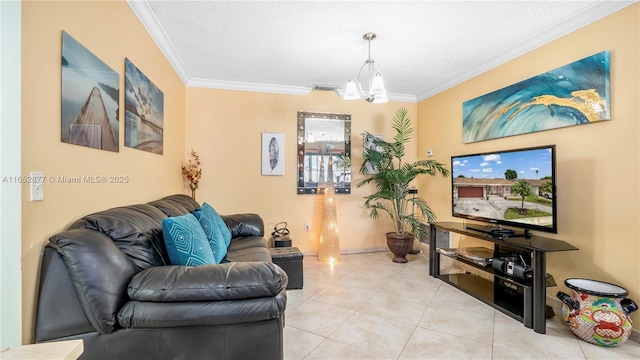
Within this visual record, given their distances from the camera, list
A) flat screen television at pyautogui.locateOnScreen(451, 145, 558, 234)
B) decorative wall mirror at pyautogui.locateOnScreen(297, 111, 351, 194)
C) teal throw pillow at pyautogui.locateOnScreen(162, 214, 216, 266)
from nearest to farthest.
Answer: teal throw pillow at pyautogui.locateOnScreen(162, 214, 216, 266) < flat screen television at pyautogui.locateOnScreen(451, 145, 558, 234) < decorative wall mirror at pyautogui.locateOnScreen(297, 111, 351, 194)

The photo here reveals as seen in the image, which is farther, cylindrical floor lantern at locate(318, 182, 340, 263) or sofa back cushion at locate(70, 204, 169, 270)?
cylindrical floor lantern at locate(318, 182, 340, 263)

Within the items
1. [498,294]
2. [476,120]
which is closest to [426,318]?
[498,294]

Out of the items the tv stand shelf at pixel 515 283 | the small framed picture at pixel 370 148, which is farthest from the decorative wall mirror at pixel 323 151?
the tv stand shelf at pixel 515 283

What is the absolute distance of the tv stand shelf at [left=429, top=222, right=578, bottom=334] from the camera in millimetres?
2115

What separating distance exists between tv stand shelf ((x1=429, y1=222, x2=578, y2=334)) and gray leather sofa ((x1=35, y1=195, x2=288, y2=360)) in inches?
76.3

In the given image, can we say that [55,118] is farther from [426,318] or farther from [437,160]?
[437,160]

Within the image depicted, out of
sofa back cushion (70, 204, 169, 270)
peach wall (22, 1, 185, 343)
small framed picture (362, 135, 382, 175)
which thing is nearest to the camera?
peach wall (22, 1, 185, 343)

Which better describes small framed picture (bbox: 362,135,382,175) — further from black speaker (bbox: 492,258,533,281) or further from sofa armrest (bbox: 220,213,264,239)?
black speaker (bbox: 492,258,533,281)

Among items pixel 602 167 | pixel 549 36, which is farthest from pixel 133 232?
pixel 549 36

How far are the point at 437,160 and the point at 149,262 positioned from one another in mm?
3779

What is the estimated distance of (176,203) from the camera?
8.67 ft

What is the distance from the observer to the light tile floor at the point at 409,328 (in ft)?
6.13

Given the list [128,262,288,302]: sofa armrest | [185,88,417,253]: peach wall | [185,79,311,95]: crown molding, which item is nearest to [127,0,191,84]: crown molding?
[185,79,311,95]: crown molding

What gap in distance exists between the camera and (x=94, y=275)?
48.4 inches
